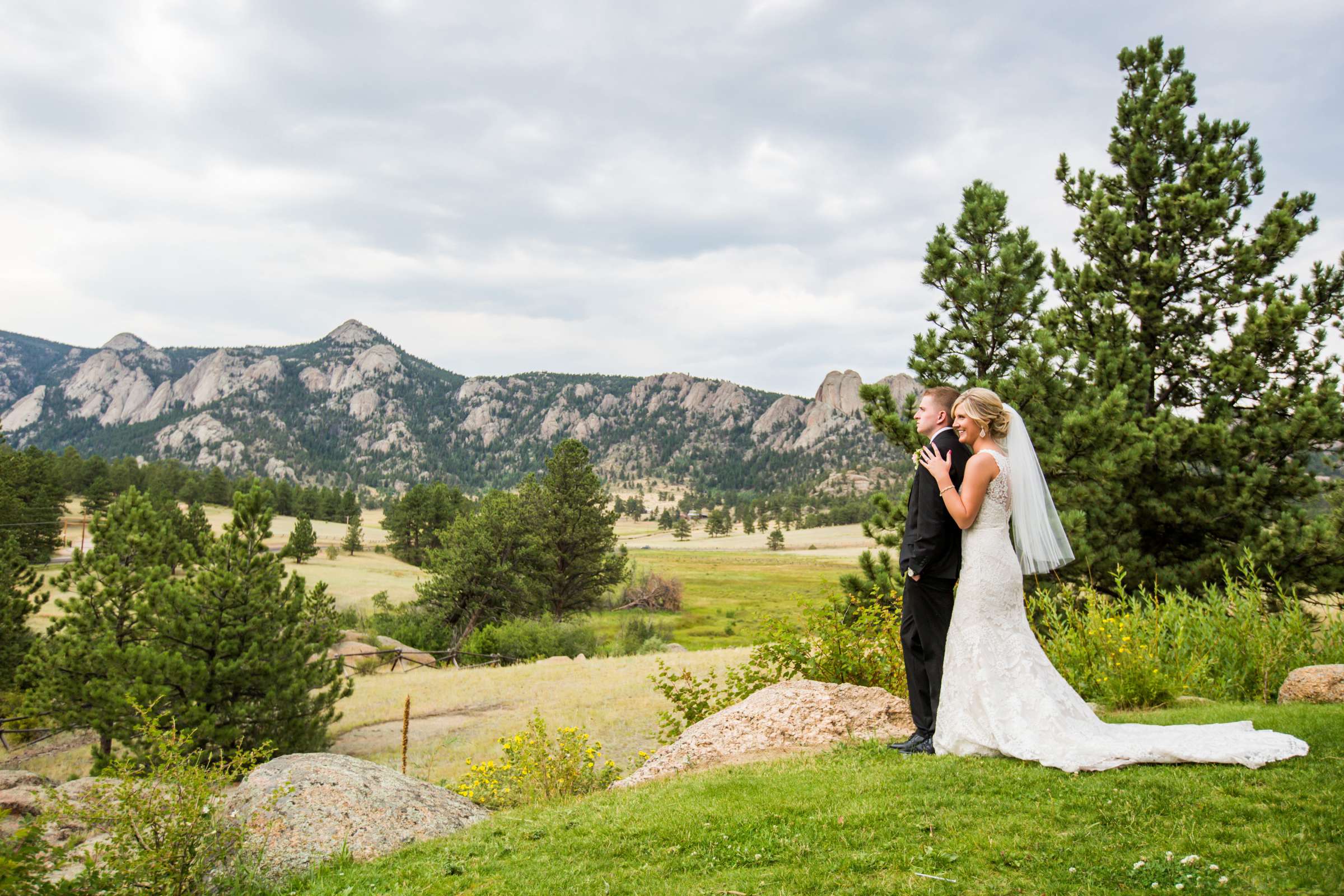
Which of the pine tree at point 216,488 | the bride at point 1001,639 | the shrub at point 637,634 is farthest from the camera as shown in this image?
the pine tree at point 216,488

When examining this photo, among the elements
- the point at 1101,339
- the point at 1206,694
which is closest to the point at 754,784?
the point at 1206,694

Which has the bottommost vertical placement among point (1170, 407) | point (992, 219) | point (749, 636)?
point (749, 636)

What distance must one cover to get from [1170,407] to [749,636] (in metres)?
33.8

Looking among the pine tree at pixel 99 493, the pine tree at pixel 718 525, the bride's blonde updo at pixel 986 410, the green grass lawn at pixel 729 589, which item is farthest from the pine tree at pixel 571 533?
the pine tree at pixel 718 525

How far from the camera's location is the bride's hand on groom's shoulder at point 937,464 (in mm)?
5445

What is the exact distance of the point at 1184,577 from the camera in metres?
12.1

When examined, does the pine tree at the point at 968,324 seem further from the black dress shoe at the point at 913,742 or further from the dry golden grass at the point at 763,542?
the dry golden grass at the point at 763,542

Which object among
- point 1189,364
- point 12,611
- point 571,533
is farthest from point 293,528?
point 1189,364

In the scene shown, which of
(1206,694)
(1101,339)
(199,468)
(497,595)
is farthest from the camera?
(199,468)

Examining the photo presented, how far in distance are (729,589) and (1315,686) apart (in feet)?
216

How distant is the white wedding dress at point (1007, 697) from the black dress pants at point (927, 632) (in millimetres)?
80

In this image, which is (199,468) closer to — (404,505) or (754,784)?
(404,505)

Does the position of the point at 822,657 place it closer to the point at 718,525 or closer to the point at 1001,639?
the point at 1001,639

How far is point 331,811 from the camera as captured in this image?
514 centimetres
